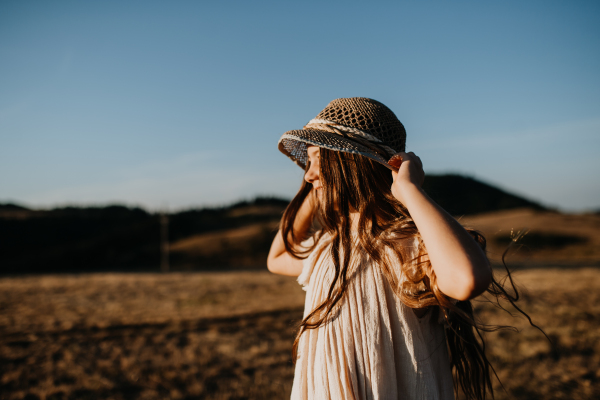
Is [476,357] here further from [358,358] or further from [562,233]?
[562,233]

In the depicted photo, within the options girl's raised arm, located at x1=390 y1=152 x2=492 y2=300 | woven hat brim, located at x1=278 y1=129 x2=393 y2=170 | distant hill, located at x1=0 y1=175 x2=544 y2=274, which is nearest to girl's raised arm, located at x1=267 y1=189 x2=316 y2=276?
woven hat brim, located at x1=278 y1=129 x2=393 y2=170

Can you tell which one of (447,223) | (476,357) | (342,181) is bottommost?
(476,357)

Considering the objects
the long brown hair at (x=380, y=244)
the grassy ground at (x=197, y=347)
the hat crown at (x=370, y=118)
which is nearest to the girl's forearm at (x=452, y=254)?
the long brown hair at (x=380, y=244)

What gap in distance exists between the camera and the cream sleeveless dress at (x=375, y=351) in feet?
3.76

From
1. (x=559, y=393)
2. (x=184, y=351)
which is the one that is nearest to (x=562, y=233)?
(x=559, y=393)

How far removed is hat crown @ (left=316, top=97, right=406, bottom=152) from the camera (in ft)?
4.20

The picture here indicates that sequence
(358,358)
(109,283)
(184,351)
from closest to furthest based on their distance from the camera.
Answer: (358,358)
(184,351)
(109,283)

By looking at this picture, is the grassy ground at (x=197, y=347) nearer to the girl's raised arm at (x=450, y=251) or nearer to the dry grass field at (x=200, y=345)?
the dry grass field at (x=200, y=345)

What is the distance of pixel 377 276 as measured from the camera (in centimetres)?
121

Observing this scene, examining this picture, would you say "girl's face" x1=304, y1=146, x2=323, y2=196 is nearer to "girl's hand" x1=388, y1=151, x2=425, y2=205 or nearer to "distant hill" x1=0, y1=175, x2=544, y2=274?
"girl's hand" x1=388, y1=151, x2=425, y2=205

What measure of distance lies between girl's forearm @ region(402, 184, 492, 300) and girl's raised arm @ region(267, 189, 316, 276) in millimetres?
617

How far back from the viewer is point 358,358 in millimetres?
1171

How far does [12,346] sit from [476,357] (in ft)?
19.7

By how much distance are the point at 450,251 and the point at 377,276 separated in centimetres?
30
